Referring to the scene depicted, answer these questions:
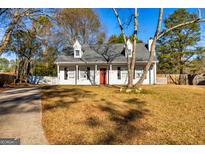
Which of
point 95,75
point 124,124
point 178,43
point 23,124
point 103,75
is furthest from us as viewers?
point 178,43

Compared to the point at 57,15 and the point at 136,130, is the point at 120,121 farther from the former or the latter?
the point at 57,15

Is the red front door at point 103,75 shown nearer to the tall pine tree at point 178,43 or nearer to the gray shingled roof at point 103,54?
the gray shingled roof at point 103,54

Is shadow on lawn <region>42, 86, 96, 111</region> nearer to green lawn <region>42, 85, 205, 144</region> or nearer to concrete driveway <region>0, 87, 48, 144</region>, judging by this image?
green lawn <region>42, 85, 205, 144</region>

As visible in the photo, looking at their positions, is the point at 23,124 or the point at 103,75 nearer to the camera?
the point at 23,124

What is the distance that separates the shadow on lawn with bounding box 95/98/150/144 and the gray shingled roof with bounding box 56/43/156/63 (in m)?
12.9

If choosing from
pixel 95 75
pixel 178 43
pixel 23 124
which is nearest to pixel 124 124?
pixel 23 124

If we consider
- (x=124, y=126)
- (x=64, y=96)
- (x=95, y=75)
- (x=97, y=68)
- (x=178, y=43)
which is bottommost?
(x=124, y=126)

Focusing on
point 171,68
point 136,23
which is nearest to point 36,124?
point 136,23

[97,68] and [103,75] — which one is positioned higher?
[97,68]

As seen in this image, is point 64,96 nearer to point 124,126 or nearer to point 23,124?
point 23,124

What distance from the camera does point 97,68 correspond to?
20.1 metres

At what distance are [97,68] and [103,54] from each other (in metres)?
1.83

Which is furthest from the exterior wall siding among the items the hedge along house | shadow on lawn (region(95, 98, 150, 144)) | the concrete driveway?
the concrete driveway

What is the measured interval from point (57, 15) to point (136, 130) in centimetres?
1098
